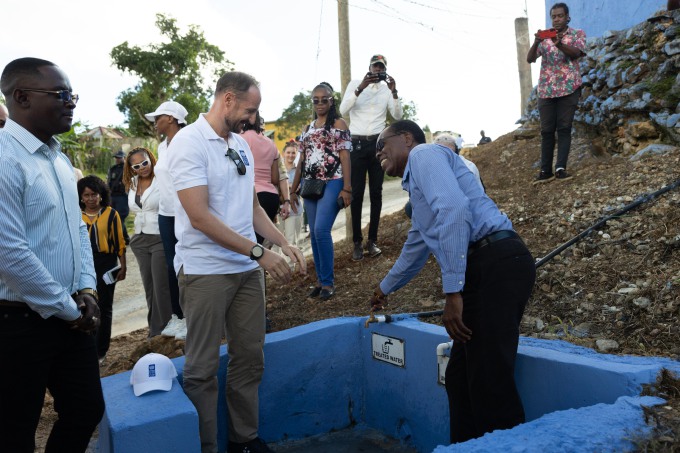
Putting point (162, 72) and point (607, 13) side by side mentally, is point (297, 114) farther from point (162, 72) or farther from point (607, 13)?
point (607, 13)

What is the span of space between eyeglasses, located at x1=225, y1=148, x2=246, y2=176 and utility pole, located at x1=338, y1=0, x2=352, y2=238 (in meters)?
4.63

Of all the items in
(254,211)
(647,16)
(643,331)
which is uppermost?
(647,16)

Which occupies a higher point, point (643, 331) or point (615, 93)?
point (615, 93)

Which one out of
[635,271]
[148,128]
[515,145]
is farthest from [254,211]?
[148,128]

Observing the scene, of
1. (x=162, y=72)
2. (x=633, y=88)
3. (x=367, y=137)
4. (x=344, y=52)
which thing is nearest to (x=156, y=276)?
(x=367, y=137)

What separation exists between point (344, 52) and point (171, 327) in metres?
4.70

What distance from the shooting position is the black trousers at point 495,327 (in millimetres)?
2865

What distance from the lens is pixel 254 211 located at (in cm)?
373

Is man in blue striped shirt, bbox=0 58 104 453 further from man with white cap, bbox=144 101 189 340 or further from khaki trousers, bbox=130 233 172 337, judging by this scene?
khaki trousers, bbox=130 233 172 337

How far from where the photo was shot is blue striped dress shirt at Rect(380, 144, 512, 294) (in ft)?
9.14

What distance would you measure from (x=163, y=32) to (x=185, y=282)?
1347 inches

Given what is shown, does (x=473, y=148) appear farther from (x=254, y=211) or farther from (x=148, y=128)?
(x=148, y=128)

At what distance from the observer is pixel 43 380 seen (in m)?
2.45

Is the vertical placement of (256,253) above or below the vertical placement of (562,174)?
below
